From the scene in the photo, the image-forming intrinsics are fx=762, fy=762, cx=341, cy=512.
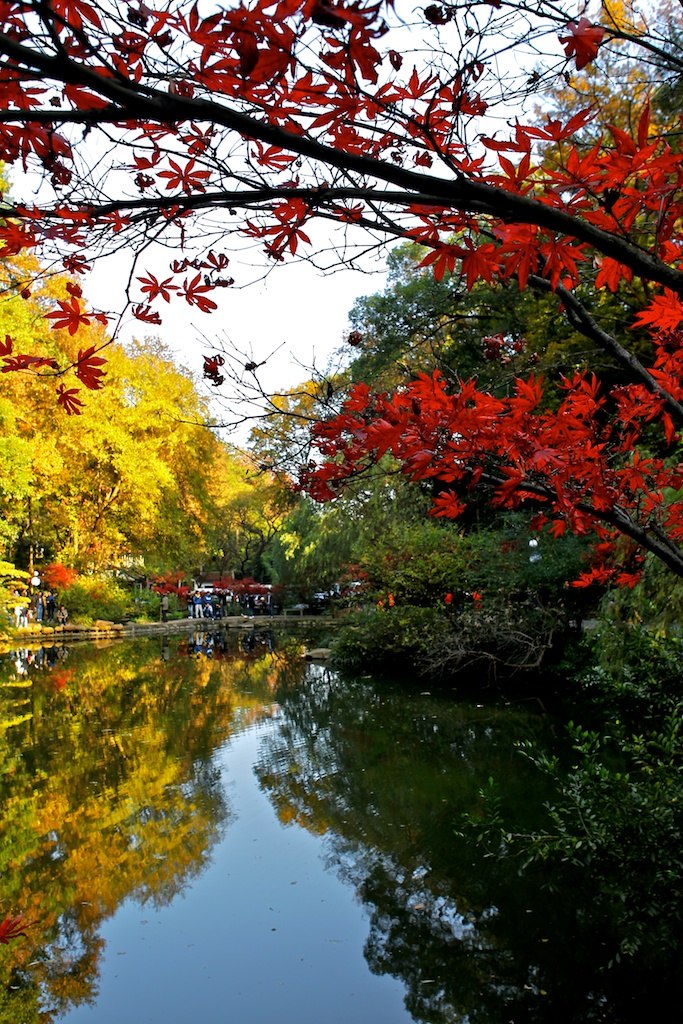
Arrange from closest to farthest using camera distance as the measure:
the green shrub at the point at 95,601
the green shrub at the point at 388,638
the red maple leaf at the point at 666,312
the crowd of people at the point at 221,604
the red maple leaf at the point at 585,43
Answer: the red maple leaf at the point at 585,43, the red maple leaf at the point at 666,312, the green shrub at the point at 388,638, the green shrub at the point at 95,601, the crowd of people at the point at 221,604

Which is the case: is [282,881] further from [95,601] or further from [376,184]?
[95,601]

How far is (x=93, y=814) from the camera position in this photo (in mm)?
4984

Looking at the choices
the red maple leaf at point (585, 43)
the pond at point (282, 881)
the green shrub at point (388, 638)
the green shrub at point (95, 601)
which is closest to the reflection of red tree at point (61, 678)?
the pond at point (282, 881)

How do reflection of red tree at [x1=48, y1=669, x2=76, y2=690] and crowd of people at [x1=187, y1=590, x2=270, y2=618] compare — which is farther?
crowd of people at [x1=187, y1=590, x2=270, y2=618]

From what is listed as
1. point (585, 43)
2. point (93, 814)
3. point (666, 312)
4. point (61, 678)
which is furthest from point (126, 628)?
point (585, 43)

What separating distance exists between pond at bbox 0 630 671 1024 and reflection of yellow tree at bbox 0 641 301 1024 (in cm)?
2

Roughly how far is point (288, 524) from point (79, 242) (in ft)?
60.7

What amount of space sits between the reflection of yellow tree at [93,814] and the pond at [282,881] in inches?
0.7

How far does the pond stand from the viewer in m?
2.89

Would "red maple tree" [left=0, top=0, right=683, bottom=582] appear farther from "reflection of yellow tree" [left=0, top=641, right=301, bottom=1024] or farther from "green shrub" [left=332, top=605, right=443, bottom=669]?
"green shrub" [left=332, top=605, right=443, bottom=669]

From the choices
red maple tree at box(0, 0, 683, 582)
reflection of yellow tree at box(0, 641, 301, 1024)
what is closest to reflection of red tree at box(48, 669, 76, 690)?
reflection of yellow tree at box(0, 641, 301, 1024)

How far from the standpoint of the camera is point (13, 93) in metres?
1.52

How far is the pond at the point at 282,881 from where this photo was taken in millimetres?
2887

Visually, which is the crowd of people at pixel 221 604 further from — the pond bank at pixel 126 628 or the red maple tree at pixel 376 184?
the red maple tree at pixel 376 184
